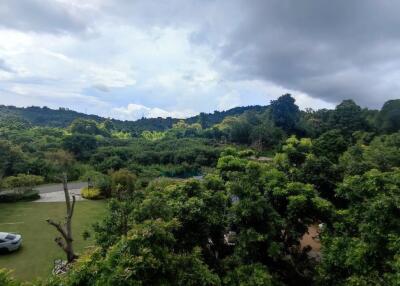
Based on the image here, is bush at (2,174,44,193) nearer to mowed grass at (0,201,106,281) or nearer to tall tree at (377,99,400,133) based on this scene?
mowed grass at (0,201,106,281)

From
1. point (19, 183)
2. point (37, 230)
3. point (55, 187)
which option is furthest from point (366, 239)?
point (55, 187)

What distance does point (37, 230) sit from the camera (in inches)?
656

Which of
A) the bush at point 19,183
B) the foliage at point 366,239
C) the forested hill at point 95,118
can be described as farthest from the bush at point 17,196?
the forested hill at point 95,118

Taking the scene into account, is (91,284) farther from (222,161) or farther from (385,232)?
(222,161)

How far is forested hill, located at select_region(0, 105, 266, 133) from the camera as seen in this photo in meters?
86.9

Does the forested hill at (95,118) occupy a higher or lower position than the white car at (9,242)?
higher

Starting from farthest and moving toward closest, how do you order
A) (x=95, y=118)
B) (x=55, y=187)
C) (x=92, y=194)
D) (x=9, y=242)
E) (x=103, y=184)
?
1. (x=95, y=118)
2. (x=55, y=187)
3. (x=103, y=184)
4. (x=92, y=194)
5. (x=9, y=242)

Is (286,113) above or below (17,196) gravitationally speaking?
above

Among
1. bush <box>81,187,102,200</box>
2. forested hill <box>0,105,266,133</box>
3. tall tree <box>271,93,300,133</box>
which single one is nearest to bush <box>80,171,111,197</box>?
bush <box>81,187,102,200</box>

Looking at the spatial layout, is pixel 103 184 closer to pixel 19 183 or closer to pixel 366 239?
pixel 19 183

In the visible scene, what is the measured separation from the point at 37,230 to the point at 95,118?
89184mm

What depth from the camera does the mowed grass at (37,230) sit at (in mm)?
12322

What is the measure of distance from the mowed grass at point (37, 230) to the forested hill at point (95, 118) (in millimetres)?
62226

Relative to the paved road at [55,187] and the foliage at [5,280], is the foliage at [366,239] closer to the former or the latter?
the foliage at [5,280]
